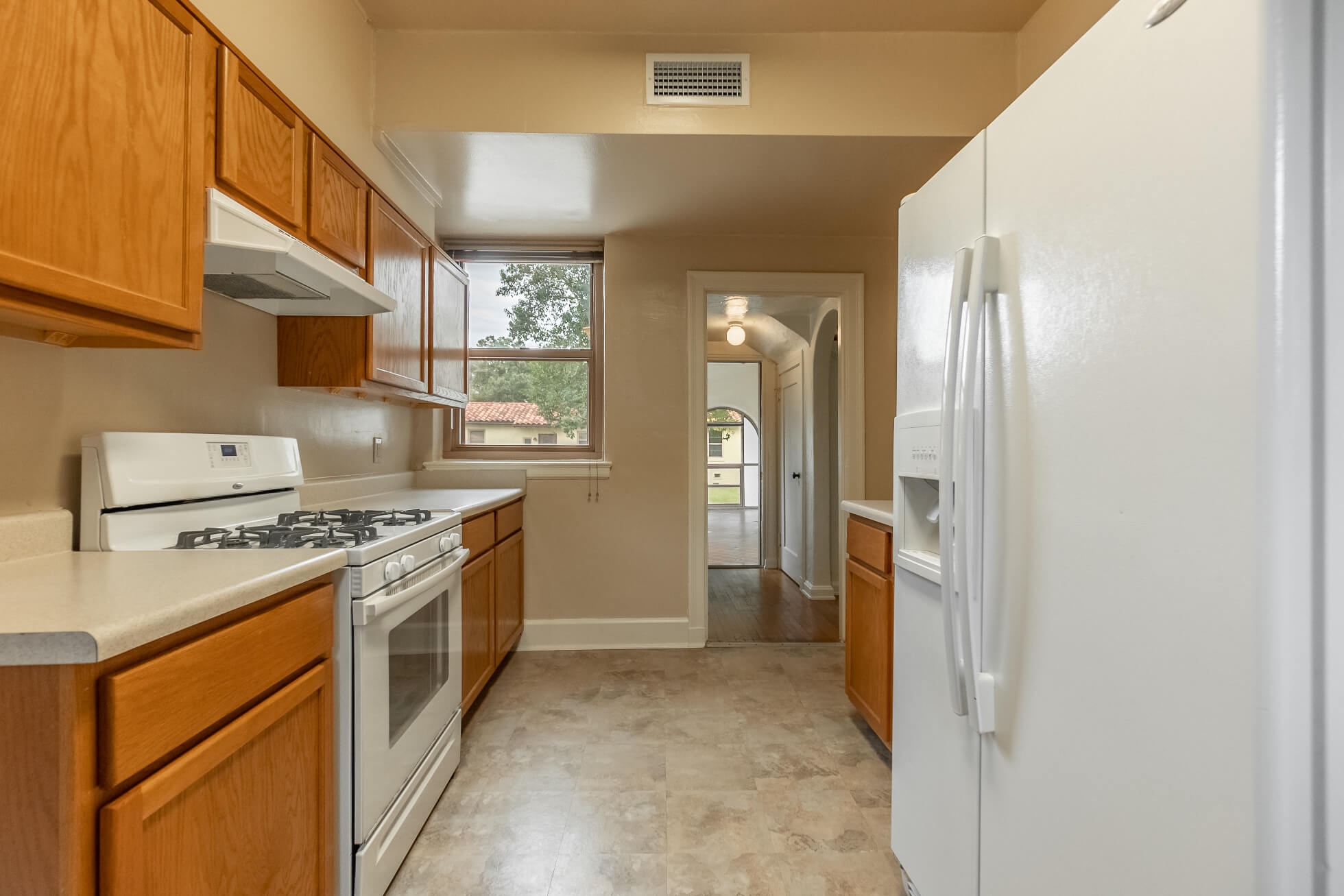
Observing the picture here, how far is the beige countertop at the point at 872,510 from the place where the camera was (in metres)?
2.18

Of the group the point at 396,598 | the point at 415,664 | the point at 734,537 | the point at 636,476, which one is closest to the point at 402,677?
the point at 415,664

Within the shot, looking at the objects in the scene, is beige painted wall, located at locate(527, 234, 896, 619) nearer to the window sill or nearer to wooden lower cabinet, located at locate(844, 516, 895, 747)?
the window sill

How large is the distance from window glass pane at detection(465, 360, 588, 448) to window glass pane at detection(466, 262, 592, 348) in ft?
0.43

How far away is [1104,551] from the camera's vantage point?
2.93 ft

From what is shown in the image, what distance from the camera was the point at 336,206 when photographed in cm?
209

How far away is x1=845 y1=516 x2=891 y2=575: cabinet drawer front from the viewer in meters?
2.23

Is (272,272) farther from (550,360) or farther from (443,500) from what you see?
(550,360)

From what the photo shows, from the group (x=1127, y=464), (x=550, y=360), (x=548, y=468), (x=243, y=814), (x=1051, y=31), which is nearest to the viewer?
(x=1127, y=464)

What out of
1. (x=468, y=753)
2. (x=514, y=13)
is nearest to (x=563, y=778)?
(x=468, y=753)

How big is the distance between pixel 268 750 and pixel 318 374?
142cm

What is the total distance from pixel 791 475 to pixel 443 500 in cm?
342

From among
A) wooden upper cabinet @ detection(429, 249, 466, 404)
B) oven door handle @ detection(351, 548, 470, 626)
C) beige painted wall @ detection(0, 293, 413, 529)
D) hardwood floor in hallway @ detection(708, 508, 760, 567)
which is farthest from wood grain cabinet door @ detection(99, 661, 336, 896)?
hardwood floor in hallway @ detection(708, 508, 760, 567)

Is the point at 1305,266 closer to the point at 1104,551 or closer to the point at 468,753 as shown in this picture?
the point at 1104,551

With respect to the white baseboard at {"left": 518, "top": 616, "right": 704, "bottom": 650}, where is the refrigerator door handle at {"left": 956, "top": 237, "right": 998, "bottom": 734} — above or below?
above
